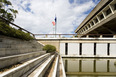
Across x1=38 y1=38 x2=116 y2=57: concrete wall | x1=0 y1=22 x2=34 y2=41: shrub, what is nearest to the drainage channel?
x1=38 y1=38 x2=116 y2=57: concrete wall

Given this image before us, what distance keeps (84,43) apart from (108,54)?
5.77m

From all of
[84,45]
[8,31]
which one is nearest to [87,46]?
[84,45]

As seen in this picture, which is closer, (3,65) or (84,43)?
(3,65)

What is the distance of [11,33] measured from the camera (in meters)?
5.93

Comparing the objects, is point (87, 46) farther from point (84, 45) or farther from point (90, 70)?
point (90, 70)

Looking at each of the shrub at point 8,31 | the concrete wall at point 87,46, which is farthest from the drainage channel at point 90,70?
the shrub at point 8,31

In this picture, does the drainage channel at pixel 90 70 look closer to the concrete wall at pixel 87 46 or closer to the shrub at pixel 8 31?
the concrete wall at pixel 87 46

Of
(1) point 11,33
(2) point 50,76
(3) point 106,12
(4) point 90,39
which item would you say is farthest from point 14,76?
(3) point 106,12

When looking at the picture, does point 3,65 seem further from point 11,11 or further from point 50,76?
point 11,11

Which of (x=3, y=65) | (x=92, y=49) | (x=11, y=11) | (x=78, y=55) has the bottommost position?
(x=78, y=55)

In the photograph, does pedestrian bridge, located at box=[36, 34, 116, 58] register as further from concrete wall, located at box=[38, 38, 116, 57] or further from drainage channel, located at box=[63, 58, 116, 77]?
drainage channel, located at box=[63, 58, 116, 77]

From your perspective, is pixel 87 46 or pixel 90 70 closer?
pixel 90 70

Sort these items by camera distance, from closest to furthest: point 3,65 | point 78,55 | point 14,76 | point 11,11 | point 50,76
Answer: point 14,76 → point 3,65 → point 50,76 → point 11,11 → point 78,55

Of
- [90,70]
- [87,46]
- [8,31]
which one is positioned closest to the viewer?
[8,31]
